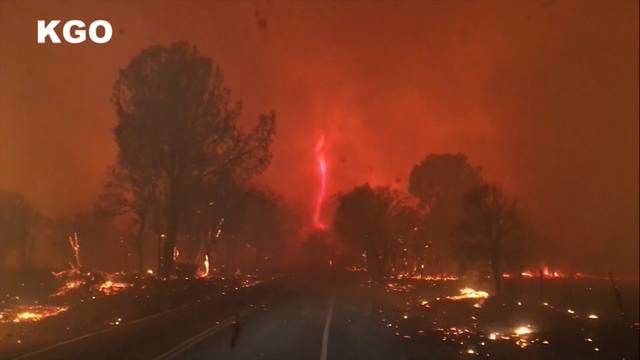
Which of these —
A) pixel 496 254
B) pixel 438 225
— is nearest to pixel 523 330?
pixel 496 254

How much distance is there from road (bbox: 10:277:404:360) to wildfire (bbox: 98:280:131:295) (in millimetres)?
7941

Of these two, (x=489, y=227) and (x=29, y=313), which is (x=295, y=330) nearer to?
(x=29, y=313)

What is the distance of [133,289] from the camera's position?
3691cm

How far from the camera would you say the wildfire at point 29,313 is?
82.4 feet

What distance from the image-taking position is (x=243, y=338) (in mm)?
19531

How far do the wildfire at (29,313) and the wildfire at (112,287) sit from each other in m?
4.83

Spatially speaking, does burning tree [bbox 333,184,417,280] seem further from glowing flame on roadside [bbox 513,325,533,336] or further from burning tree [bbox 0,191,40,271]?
glowing flame on roadside [bbox 513,325,533,336]

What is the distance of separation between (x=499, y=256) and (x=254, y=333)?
3698 cm

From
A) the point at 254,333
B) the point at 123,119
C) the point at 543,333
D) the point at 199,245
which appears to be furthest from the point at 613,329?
the point at 199,245

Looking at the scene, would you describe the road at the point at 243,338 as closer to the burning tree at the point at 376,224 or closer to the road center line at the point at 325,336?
the road center line at the point at 325,336

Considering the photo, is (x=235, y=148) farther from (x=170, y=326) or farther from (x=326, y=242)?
(x=326, y=242)

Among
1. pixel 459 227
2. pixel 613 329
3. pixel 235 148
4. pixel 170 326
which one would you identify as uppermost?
pixel 235 148

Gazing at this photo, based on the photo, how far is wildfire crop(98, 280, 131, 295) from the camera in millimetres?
37125

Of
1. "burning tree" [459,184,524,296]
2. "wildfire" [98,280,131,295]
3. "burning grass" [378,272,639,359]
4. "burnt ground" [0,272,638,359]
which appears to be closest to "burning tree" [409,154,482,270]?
"burning tree" [459,184,524,296]
